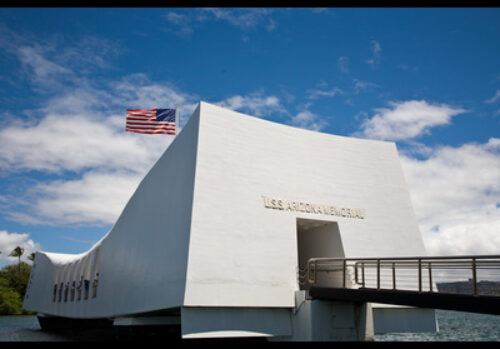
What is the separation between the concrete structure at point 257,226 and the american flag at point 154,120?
1.67 metres

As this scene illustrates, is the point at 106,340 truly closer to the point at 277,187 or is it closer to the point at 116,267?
the point at 116,267

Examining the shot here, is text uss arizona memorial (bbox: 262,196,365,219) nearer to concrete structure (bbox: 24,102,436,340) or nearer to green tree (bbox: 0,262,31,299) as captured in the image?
concrete structure (bbox: 24,102,436,340)

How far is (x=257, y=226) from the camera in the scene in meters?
13.9

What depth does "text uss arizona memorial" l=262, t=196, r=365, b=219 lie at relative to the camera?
570 inches

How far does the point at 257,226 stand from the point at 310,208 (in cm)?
229

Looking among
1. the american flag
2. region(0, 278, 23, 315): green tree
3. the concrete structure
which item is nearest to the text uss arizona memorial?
the concrete structure

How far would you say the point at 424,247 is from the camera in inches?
667

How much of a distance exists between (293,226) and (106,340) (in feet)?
64.7

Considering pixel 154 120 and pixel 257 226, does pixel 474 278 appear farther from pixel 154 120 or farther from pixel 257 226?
pixel 154 120

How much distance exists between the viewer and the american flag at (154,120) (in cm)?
1867

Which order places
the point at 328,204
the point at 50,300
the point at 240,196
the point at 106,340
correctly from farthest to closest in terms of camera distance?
the point at 50,300 < the point at 106,340 < the point at 328,204 < the point at 240,196

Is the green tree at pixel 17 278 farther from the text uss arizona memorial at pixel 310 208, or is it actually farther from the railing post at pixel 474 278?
the railing post at pixel 474 278

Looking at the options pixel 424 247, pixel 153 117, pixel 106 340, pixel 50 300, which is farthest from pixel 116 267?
pixel 50 300

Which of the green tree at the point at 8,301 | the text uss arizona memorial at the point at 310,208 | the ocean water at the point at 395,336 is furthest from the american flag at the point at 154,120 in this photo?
the green tree at the point at 8,301
